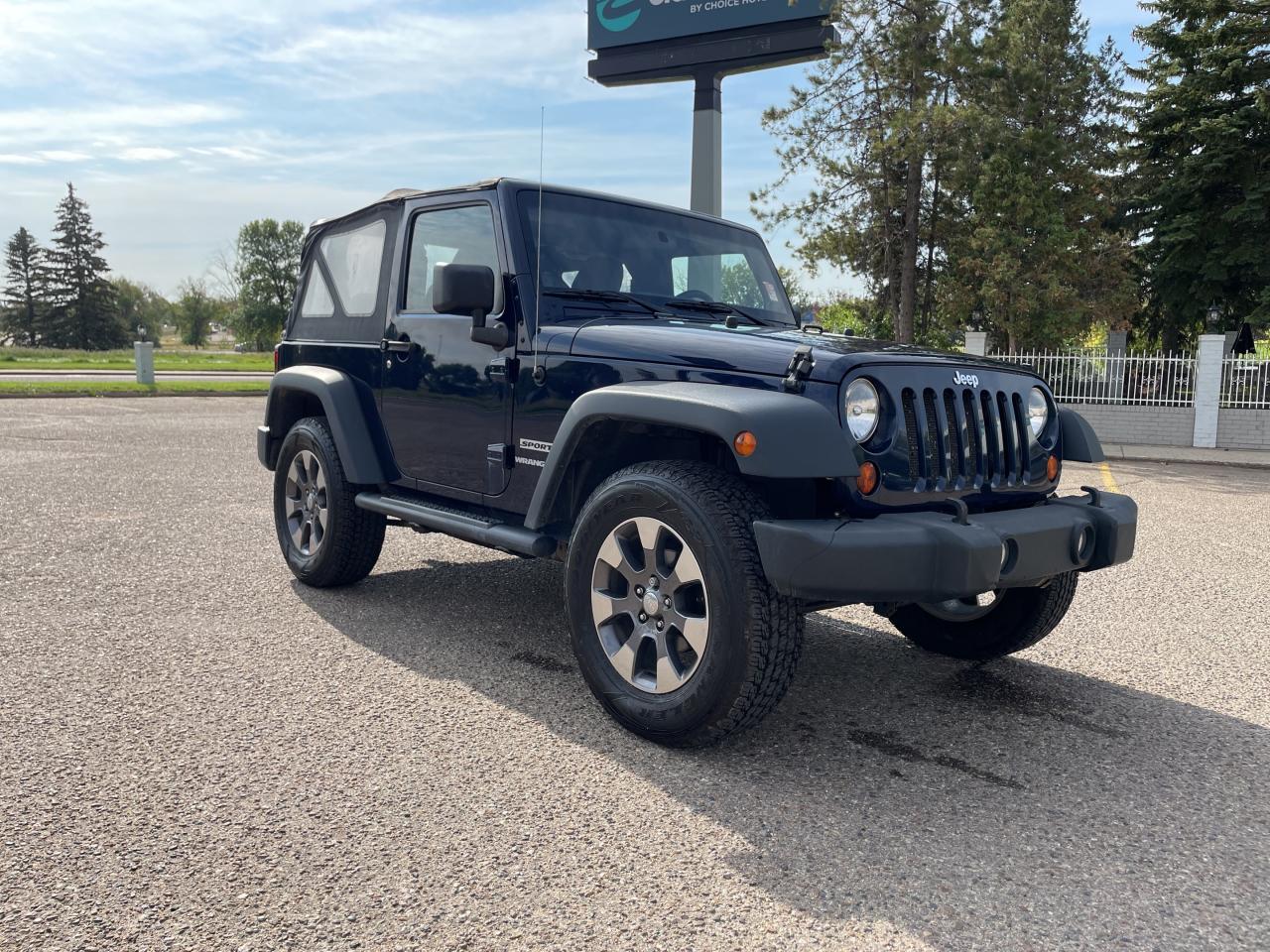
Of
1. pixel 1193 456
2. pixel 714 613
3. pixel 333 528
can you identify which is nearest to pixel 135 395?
pixel 333 528

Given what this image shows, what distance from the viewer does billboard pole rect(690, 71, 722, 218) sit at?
2066 centimetres

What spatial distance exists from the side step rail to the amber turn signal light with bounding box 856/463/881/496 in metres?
1.28

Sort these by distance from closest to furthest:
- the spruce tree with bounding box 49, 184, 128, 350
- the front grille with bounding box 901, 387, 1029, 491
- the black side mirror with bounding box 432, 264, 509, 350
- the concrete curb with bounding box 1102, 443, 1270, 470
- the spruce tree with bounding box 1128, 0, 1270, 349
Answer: the front grille with bounding box 901, 387, 1029, 491, the black side mirror with bounding box 432, 264, 509, 350, the concrete curb with bounding box 1102, 443, 1270, 470, the spruce tree with bounding box 1128, 0, 1270, 349, the spruce tree with bounding box 49, 184, 128, 350

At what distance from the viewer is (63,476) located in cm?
938

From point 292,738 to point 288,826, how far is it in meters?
0.64

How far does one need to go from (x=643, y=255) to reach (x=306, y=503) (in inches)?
93.0

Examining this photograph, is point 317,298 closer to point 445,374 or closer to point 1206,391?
point 445,374

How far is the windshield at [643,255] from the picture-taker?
4.21 m

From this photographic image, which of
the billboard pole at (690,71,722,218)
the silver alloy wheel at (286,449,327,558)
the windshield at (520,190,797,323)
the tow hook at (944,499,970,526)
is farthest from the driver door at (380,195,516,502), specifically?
the billboard pole at (690,71,722,218)

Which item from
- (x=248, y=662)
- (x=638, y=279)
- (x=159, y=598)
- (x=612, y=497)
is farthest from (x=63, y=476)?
(x=612, y=497)

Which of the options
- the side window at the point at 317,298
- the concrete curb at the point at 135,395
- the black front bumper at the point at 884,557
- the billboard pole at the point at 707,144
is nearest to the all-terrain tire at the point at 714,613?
the black front bumper at the point at 884,557

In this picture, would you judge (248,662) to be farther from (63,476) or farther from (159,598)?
(63,476)

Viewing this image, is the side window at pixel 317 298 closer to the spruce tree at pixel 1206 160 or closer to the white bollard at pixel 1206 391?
the white bollard at pixel 1206 391

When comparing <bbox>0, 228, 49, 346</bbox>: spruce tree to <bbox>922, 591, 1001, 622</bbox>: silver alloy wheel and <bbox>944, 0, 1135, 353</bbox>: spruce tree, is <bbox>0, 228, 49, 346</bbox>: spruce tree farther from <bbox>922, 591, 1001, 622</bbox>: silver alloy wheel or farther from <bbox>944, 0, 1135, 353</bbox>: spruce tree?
<bbox>922, 591, 1001, 622</bbox>: silver alloy wheel
